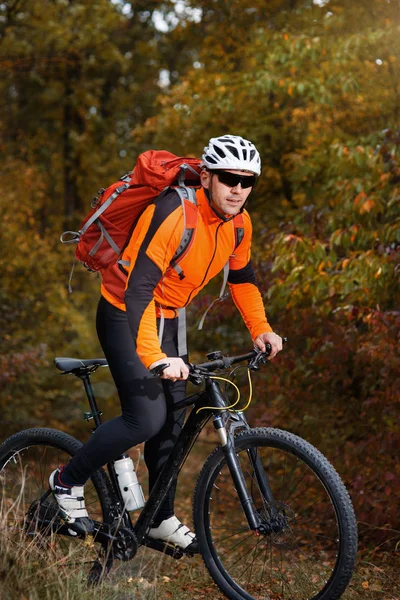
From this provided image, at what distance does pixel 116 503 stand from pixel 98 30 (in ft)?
50.1

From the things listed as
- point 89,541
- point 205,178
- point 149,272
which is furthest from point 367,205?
point 89,541

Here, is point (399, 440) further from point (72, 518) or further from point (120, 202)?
point (120, 202)

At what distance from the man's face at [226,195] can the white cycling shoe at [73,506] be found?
150 cm

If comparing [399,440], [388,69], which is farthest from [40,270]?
[399,440]

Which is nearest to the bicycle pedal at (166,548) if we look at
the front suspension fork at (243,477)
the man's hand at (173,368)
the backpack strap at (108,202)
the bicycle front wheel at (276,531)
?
the bicycle front wheel at (276,531)

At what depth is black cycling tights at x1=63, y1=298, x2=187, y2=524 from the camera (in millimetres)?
3410

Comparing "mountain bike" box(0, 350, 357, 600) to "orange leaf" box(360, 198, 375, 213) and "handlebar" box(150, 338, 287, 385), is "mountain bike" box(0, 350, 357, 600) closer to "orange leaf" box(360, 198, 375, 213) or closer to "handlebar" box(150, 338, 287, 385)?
"handlebar" box(150, 338, 287, 385)

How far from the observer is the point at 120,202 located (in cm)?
342

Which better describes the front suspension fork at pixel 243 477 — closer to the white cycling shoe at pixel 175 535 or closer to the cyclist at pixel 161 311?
the cyclist at pixel 161 311

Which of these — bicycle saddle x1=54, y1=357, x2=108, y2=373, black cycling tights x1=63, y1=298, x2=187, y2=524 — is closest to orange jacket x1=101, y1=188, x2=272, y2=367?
black cycling tights x1=63, y1=298, x2=187, y2=524

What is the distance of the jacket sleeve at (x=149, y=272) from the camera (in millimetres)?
3141

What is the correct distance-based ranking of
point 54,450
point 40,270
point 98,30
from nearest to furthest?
point 54,450, point 40,270, point 98,30

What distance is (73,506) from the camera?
12.1 feet

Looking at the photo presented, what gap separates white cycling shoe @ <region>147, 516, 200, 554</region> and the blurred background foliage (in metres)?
1.40
